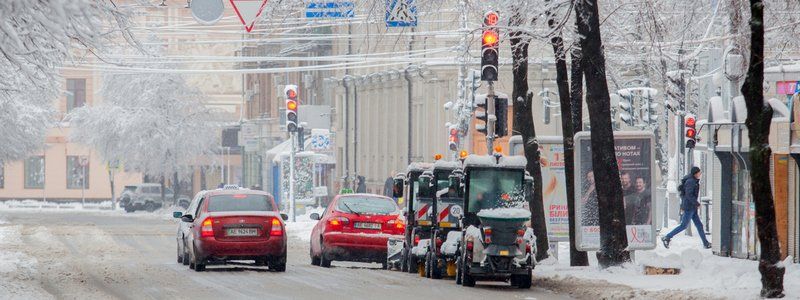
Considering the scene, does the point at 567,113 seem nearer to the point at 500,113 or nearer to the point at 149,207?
the point at 500,113

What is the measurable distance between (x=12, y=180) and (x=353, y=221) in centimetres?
7693

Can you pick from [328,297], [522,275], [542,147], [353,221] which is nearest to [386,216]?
[353,221]

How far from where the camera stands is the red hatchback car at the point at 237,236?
27172 mm

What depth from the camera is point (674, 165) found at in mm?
48719

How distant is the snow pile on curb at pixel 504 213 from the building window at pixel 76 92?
87.3 m

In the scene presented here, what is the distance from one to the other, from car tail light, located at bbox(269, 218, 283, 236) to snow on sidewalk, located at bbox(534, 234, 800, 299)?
4.04m

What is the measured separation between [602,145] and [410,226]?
4442 mm

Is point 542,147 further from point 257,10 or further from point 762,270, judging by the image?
point 762,270

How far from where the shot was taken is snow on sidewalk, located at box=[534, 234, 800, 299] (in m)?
20.0

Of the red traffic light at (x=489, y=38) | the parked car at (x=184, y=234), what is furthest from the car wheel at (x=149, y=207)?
the red traffic light at (x=489, y=38)

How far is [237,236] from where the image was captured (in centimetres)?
2725

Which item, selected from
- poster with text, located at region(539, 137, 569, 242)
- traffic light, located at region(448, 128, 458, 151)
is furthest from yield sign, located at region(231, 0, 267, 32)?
traffic light, located at region(448, 128, 458, 151)

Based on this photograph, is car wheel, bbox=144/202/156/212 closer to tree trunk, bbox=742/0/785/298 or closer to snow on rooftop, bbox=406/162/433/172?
snow on rooftop, bbox=406/162/433/172

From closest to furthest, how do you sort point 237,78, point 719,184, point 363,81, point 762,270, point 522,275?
point 762,270 < point 522,275 < point 719,184 < point 363,81 < point 237,78
